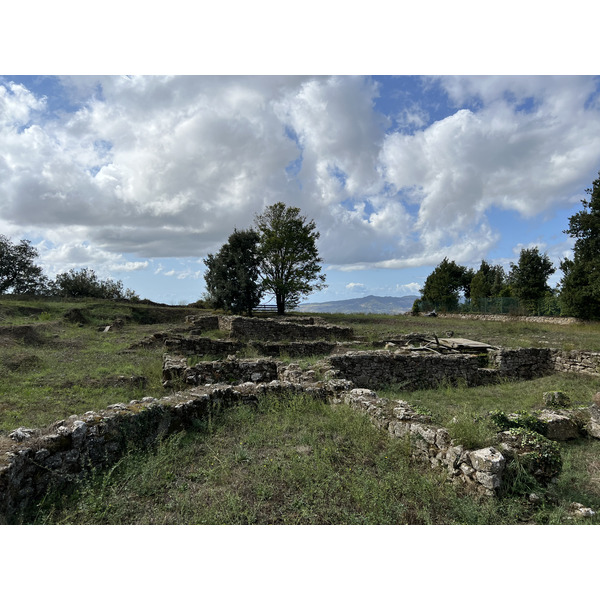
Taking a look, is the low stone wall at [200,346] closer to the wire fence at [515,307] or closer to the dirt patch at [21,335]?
the dirt patch at [21,335]

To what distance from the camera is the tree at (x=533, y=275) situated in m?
41.3

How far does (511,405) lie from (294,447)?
6.29 meters

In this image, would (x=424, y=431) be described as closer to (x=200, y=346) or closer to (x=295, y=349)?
(x=295, y=349)

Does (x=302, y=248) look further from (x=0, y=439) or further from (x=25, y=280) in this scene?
(x=0, y=439)

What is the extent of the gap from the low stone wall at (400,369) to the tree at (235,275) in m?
24.0

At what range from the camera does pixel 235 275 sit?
34250 mm

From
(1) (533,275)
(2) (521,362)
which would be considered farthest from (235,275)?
(1) (533,275)

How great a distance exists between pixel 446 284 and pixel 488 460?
58.5m

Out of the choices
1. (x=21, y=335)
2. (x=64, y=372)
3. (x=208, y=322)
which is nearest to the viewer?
(x=64, y=372)

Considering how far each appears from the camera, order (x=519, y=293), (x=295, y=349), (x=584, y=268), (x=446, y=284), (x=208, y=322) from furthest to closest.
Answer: (x=446, y=284), (x=519, y=293), (x=584, y=268), (x=208, y=322), (x=295, y=349)

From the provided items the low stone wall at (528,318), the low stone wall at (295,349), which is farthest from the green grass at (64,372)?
the low stone wall at (528,318)

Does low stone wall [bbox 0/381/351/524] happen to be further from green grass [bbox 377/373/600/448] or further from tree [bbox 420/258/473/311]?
tree [bbox 420/258/473/311]

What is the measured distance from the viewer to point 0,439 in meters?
4.32

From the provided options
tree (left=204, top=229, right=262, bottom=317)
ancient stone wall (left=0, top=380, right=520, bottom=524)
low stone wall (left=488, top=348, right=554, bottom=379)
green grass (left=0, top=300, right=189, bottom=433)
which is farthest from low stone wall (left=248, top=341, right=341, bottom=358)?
tree (left=204, top=229, right=262, bottom=317)
